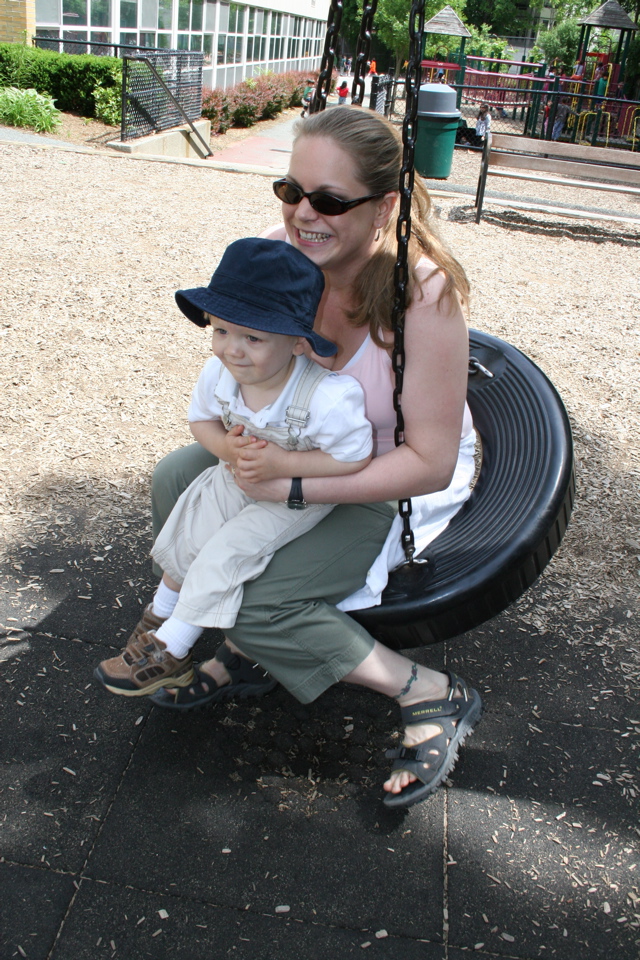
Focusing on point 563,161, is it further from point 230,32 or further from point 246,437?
point 230,32

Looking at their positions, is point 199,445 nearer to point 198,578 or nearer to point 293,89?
point 198,578

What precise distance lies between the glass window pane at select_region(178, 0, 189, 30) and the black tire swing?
18488 millimetres

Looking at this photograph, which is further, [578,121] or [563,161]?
[578,121]

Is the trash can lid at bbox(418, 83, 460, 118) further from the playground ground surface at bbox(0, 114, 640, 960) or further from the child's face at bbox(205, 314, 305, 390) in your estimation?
the child's face at bbox(205, 314, 305, 390)

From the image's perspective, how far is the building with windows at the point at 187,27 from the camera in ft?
47.6

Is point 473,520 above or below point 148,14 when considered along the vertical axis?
below

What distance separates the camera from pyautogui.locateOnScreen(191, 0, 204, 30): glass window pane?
62.4 feet

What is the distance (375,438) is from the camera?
7.11 feet

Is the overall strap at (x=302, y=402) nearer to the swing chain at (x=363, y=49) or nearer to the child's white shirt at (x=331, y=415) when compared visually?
the child's white shirt at (x=331, y=415)

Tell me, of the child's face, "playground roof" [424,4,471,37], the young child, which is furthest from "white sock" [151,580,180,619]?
"playground roof" [424,4,471,37]

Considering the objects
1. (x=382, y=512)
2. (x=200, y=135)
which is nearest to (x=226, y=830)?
(x=382, y=512)

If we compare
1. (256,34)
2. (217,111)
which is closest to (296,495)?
(217,111)

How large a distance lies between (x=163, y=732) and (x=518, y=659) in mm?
1195

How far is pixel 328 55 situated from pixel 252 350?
91 centimetres
